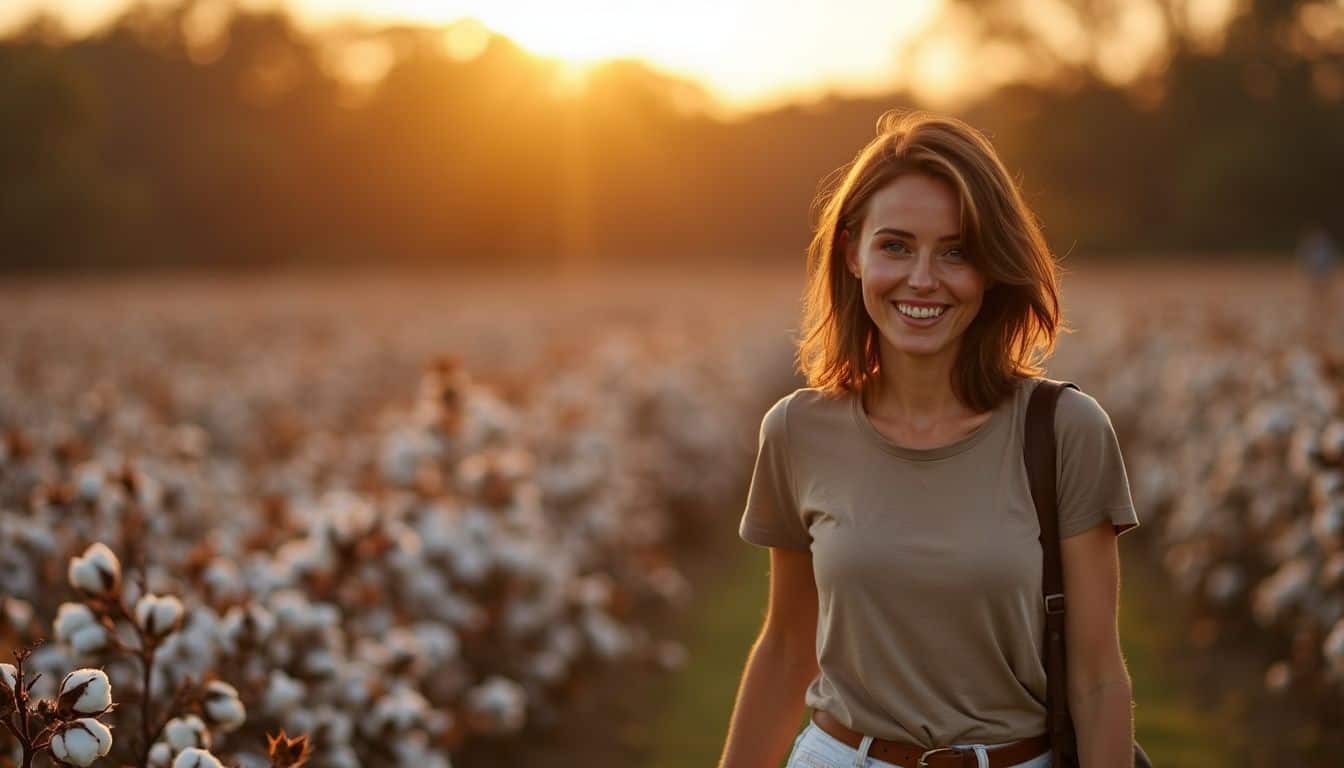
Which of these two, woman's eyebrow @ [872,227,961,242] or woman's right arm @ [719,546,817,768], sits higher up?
woman's eyebrow @ [872,227,961,242]

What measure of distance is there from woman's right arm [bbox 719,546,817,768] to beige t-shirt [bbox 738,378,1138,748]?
0.21 metres

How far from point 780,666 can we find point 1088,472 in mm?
756

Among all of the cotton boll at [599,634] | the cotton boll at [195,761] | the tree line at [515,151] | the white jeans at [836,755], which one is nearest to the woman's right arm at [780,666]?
the white jeans at [836,755]

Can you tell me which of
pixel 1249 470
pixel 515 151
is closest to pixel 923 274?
pixel 1249 470

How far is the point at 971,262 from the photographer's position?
2.50 metres

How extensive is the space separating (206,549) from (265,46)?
6299cm

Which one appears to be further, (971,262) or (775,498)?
(775,498)

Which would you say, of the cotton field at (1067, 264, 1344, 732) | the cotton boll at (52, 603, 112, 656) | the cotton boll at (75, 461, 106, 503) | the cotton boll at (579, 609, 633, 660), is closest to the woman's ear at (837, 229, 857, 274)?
the cotton boll at (52, 603, 112, 656)

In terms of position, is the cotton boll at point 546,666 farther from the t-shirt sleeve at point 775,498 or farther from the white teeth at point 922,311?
the white teeth at point 922,311

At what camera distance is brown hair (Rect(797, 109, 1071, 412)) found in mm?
2461

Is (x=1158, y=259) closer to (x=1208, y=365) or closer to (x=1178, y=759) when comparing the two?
(x=1208, y=365)

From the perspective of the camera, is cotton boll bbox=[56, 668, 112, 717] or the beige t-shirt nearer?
cotton boll bbox=[56, 668, 112, 717]

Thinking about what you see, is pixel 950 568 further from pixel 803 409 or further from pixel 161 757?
pixel 161 757

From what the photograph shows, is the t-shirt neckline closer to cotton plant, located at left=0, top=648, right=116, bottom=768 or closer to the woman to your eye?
the woman
